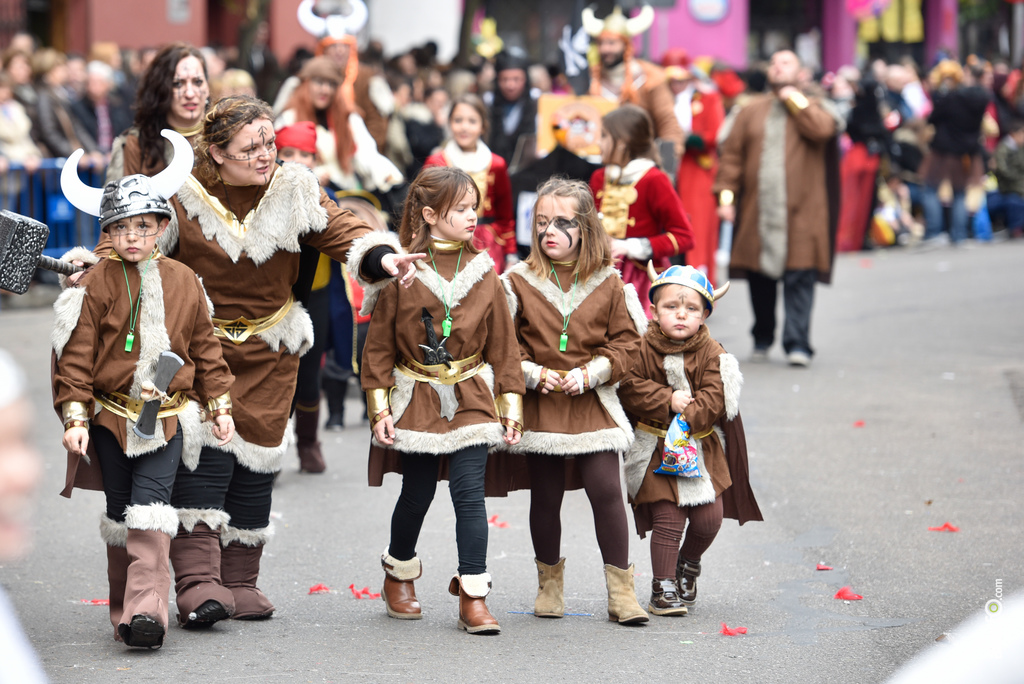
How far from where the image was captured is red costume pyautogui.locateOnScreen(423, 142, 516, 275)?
8.31m

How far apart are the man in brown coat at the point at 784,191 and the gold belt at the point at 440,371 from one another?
5606 mm

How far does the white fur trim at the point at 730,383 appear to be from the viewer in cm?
520

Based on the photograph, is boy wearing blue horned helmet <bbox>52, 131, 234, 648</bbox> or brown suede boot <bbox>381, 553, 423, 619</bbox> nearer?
boy wearing blue horned helmet <bbox>52, 131, 234, 648</bbox>

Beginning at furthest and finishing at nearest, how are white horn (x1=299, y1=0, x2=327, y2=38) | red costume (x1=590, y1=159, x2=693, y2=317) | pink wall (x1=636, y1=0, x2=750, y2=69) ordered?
pink wall (x1=636, y1=0, x2=750, y2=69)
white horn (x1=299, y1=0, x2=327, y2=38)
red costume (x1=590, y1=159, x2=693, y2=317)

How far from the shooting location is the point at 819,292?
15.0m

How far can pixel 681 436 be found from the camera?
5.18 m

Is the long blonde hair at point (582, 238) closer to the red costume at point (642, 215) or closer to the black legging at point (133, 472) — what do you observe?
the black legging at point (133, 472)

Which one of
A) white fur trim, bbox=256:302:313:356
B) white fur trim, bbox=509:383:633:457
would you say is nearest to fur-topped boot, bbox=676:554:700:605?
white fur trim, bbox=509:383:633:457

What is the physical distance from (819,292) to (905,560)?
9.26m

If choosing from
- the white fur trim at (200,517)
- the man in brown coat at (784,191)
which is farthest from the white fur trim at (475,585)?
the man in brown coat at (784,191)

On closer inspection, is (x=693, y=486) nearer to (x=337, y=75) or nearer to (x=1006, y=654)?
(x=1006, y=654)

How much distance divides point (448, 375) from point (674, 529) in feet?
3.26

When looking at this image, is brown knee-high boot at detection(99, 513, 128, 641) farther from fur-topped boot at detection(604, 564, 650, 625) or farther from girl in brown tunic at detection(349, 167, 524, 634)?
fur-topped boot at detection(604, 564, 650, 625)

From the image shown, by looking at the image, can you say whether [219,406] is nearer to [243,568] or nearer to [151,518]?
[151,518]
